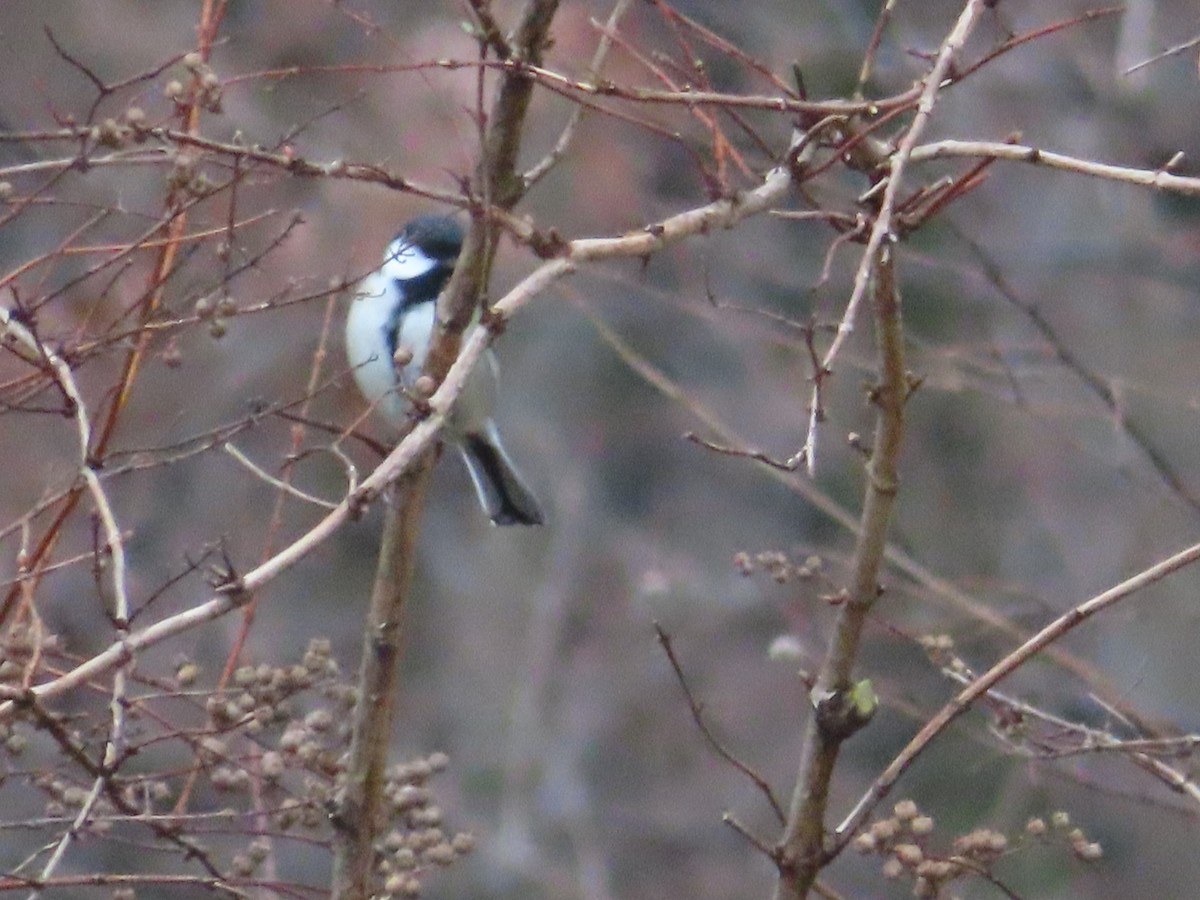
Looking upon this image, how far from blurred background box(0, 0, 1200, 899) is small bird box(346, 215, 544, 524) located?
34.6 inches

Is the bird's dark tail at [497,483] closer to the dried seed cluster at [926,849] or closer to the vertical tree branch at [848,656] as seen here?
the vertical tree branch at [848,656]

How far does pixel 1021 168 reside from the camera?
7.41m

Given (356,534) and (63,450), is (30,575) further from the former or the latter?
(356,534)

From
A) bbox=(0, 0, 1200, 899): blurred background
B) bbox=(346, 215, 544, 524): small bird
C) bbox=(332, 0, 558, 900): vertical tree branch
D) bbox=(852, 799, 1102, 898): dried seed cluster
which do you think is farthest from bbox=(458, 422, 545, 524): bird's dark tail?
bbox=(852, 799, 1102, 898): dried seed cluster

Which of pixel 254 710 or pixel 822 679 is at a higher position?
pixel 822 679

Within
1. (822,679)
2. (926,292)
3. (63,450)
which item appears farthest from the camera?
(926,292)

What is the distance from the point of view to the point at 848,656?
7.74 feet

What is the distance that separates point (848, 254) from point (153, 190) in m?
2.70

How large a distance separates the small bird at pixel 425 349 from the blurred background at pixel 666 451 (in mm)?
878

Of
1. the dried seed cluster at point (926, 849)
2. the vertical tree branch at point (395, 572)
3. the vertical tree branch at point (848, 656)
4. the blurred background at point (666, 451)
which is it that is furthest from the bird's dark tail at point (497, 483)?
the dried seed cluster at point (926, 849)

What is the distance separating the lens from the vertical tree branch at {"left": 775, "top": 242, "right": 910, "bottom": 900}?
2.28m

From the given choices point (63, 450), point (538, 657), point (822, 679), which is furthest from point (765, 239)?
point (822, 679)

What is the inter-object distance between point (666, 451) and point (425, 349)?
4601 mm

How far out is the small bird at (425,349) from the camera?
4109mm
